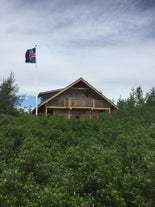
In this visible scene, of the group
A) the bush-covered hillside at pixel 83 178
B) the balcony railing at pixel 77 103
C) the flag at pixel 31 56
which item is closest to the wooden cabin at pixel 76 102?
the balcony railing at pixel 77 103

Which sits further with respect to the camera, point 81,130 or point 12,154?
point 81,130

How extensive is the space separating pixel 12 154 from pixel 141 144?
3620 millimetres

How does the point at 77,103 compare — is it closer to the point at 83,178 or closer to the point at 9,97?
the point at 9,97

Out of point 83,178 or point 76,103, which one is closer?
point 83,178

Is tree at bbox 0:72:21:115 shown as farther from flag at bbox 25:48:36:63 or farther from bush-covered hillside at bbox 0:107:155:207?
bush-covered hillside at bbox 0:107:155:207

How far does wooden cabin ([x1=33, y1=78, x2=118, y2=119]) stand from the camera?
3088 cm

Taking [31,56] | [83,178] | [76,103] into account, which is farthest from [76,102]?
[83,178]

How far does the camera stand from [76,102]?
3123cm

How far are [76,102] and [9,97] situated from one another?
391 inches

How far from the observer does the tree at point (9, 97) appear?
2200 cm

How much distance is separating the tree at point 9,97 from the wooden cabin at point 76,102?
6930 mm

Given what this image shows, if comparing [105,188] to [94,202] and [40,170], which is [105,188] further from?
[40,170]

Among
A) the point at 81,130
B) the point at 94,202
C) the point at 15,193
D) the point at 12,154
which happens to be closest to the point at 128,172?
the point at 94,202

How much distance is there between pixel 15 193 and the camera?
580cm
